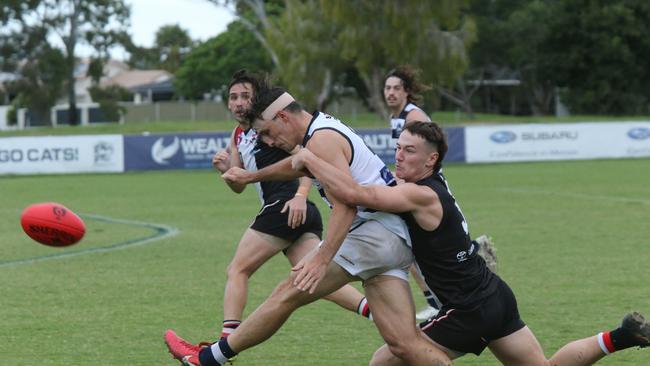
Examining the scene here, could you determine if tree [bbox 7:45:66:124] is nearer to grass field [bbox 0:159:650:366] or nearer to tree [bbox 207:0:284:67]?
tree [bbox 207:0:284:67]

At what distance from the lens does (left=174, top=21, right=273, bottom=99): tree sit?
271 feet

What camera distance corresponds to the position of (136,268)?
12.7 meters

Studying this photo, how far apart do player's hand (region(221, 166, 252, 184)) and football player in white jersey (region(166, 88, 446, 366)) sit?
84 centimetres

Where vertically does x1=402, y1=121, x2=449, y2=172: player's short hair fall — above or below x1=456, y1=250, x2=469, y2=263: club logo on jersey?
above

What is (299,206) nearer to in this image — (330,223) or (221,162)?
(221,162)

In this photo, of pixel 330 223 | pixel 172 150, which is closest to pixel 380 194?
pixel 330 223

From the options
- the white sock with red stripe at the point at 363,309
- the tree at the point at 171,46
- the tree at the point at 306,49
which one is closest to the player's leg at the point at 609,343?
the white sock with red stripe at the point at 363,309

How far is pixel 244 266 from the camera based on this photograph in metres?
8.06

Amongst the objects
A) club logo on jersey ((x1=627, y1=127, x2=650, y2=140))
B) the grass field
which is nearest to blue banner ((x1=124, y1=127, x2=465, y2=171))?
club logo on jersey ((x1=627, y1=127, x2=650, y2=140))

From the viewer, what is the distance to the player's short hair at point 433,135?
619 centimetres

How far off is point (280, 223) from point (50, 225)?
6.11 ft

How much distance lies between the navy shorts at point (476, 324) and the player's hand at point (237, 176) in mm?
1723

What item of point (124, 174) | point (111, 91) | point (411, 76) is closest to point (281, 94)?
point (411, 76)

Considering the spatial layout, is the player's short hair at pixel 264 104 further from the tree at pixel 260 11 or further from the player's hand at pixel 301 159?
the tree at pixel 260 11
